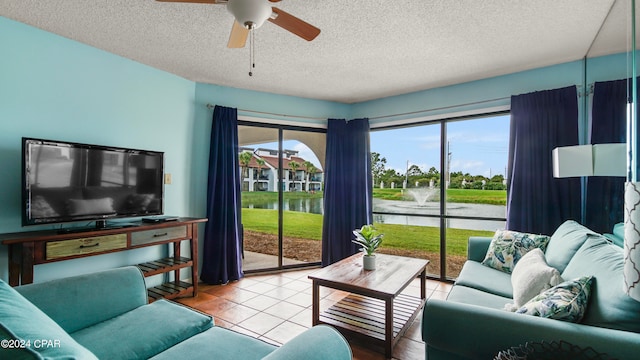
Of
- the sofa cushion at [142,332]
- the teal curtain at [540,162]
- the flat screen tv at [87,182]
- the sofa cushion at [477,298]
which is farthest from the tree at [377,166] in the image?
the sofa cushion at [142,332]

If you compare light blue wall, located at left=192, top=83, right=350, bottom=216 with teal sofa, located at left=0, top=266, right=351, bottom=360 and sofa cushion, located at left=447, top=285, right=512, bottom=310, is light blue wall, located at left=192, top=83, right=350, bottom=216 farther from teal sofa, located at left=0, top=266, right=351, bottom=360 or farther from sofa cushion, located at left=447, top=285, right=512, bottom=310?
sofa cushion, located at left=447, top=285, right=512, bottom=310

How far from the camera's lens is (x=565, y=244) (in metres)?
2.10

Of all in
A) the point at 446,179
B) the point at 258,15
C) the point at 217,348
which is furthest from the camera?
the point at 446,179

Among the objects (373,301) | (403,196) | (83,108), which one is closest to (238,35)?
(83,108)

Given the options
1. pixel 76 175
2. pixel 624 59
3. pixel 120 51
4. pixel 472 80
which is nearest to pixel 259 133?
pixel 120 51

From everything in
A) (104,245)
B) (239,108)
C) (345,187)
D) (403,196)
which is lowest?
(104,245)

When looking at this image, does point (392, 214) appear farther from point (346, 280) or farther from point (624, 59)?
point (624, 59)

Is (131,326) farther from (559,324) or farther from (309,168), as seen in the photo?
(309,168)

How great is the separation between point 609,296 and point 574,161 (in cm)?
141

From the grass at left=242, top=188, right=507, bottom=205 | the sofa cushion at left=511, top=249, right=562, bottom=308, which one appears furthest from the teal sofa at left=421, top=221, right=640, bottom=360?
the grass at left=242, top=188, right=507, bottom=205

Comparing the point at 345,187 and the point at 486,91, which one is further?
the point at 345,187

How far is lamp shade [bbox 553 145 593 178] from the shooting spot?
2.20 meters

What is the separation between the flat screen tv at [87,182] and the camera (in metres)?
2.14

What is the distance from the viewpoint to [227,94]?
3.72 metres
